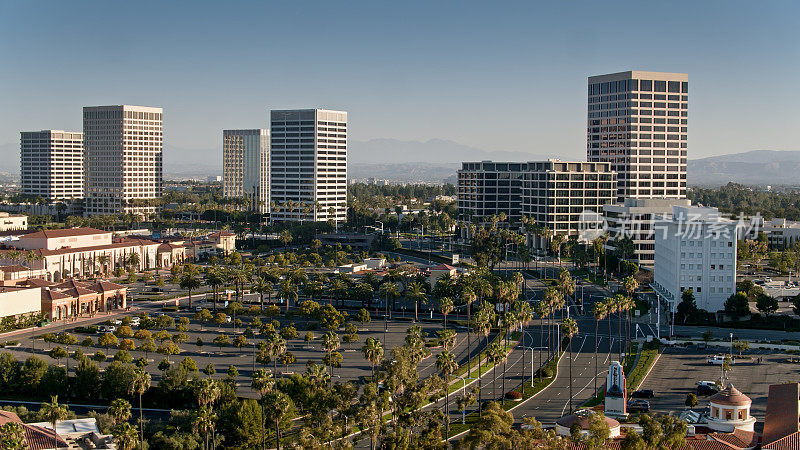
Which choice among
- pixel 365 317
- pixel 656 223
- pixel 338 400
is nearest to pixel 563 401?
pixel 338 400

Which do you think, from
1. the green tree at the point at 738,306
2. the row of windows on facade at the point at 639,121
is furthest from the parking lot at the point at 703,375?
the row of windows on facade at the point at 639,121

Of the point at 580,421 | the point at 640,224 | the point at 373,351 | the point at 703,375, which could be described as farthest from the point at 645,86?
the point at 580,421

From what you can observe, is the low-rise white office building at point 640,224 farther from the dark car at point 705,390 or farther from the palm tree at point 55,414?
the palm tree at point 55,414

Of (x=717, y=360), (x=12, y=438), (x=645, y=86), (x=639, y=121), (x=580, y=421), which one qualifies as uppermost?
(x=645, y=86)

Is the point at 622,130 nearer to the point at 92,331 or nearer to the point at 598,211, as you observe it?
the point at 598,211

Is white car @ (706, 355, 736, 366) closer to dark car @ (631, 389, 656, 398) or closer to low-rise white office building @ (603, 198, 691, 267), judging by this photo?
dark car @ (631, 389, 656, 398)

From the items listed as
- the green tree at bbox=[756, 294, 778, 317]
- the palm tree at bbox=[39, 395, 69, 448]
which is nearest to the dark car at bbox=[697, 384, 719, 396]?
the green tree at bbox=[756, 294, 778, 317]

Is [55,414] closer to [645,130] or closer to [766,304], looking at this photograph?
[766,304]
